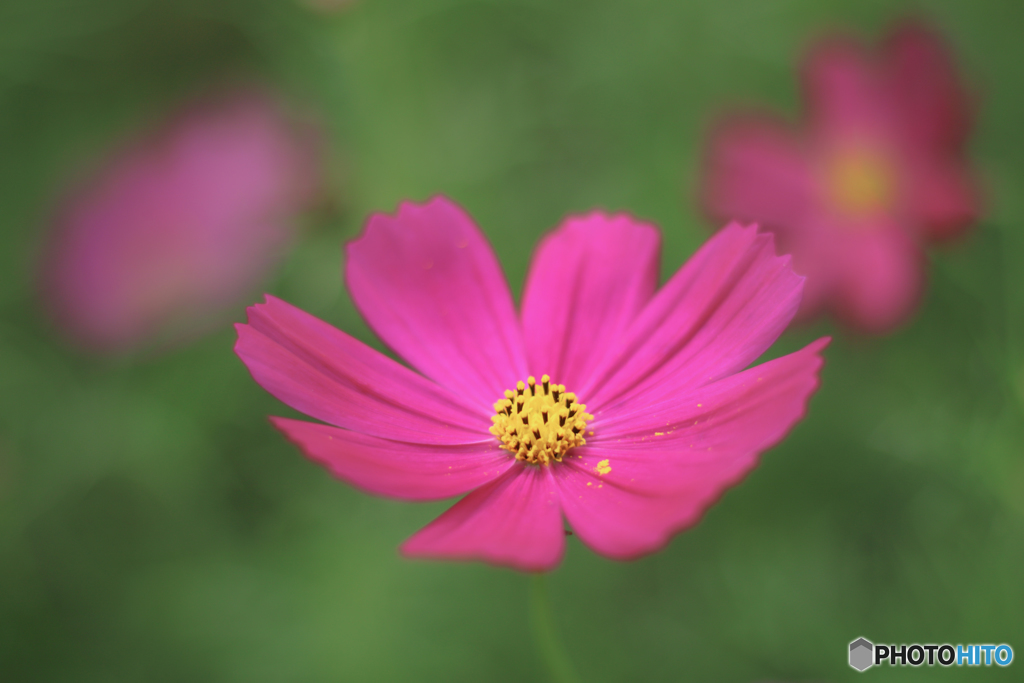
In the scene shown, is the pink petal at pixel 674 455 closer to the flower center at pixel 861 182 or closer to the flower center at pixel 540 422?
the flower center at pixel 540 422

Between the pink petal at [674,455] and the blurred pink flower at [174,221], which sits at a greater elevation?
the blurred pink flower at [174,221]

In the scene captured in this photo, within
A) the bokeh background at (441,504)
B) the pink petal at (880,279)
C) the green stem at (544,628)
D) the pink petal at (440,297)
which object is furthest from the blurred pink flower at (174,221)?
the green stem at (544,628)

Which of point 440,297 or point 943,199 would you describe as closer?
point 440,297

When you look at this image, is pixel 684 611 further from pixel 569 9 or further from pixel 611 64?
pixel 569 9

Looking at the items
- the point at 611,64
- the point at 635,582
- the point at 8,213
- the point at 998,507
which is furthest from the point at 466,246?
the point at 8,213

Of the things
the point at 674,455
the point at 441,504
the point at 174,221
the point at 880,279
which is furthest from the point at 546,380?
the point at 174,221

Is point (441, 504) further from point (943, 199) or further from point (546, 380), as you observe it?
point (943, 199)
